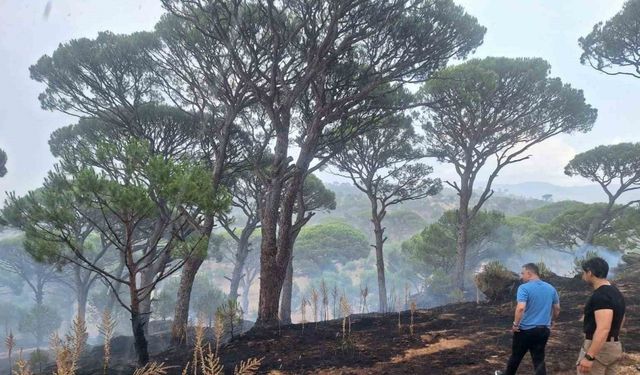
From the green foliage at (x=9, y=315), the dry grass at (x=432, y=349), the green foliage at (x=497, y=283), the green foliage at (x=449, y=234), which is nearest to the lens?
the dry grass at (x=432, y=349)

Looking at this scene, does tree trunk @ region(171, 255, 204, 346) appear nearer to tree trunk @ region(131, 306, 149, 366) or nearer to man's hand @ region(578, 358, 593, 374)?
tree trunk @ region(131, 306, 149, 366)

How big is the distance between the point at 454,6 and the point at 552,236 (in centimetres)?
2116

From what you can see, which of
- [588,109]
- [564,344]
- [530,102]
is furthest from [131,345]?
[588,109]

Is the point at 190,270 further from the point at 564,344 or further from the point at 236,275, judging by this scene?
the point at 236,275

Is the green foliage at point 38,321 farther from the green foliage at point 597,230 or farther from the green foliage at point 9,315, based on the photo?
the green foliage at point 597,230

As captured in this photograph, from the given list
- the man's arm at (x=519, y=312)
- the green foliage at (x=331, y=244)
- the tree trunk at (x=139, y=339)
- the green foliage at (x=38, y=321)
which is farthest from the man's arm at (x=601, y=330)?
the green foliage at (x=331, y=244)

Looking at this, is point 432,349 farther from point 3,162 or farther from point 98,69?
point 3,162

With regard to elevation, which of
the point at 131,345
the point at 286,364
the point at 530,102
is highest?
the point at 530,102

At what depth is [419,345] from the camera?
7.86 meters

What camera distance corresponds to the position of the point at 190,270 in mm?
11820

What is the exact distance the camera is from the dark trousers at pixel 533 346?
4840 millimetres

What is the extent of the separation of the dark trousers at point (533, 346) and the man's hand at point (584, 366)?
94 centimetres

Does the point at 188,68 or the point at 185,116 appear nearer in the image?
the point at 188,68

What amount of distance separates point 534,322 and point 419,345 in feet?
11.4
